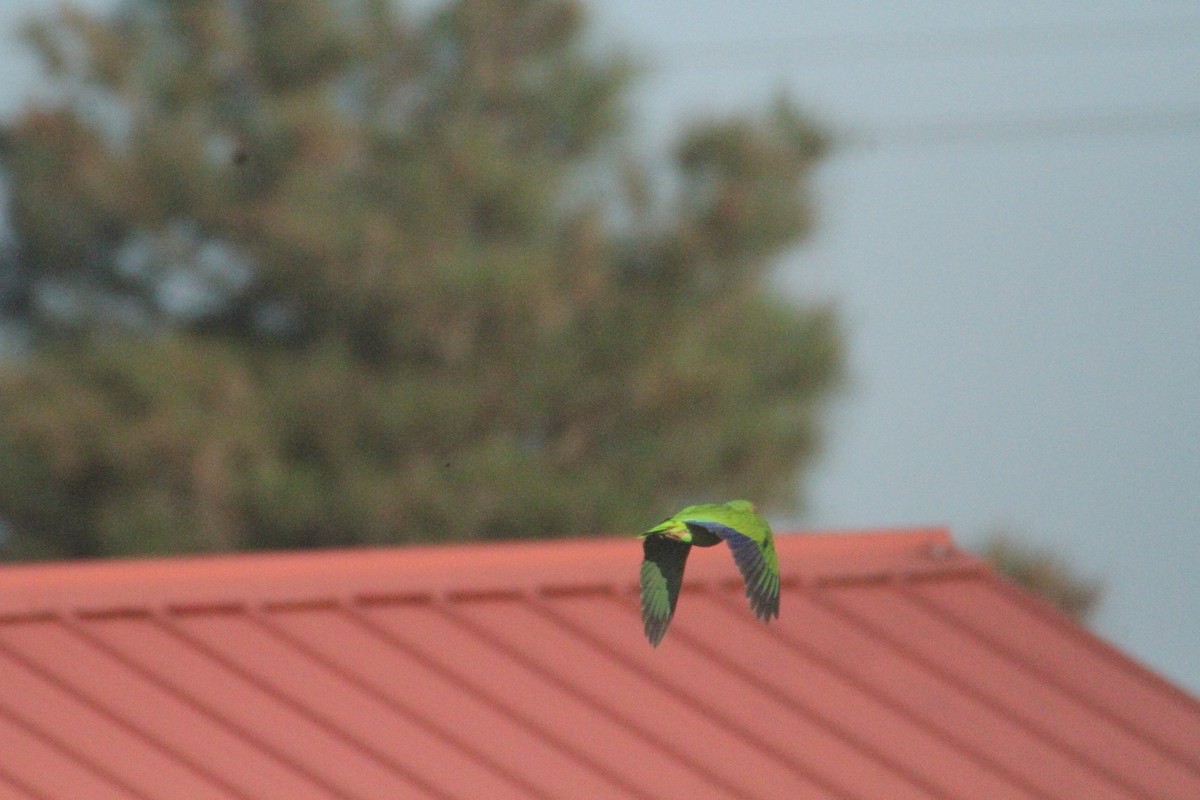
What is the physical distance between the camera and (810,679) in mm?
5230

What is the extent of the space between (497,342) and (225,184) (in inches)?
97.9

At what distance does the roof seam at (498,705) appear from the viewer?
477 centimetres

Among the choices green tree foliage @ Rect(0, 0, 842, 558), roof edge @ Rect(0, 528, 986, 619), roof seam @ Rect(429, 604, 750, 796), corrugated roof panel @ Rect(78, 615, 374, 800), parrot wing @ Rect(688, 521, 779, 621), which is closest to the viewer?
parrot wing @ Rect(688, 521, 779, 621)

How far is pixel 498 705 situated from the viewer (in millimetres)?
5000

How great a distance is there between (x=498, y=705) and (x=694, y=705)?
1.88 feet

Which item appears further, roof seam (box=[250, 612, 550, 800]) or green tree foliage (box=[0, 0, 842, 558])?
green tree foliage (box=[0, 0, 842, 558])

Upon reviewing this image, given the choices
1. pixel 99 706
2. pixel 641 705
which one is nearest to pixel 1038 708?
pixel 641 705

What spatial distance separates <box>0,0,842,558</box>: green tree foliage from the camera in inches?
508

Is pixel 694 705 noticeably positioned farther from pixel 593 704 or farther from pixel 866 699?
pixel 866 699

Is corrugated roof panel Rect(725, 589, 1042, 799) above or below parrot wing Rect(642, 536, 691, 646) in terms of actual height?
above

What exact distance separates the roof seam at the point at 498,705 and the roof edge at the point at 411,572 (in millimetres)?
121

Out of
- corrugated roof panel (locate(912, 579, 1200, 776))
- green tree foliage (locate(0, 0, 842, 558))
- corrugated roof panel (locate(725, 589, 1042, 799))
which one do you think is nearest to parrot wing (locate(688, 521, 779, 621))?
corrugated roof panel (locate(725, 589, 1042, 799))

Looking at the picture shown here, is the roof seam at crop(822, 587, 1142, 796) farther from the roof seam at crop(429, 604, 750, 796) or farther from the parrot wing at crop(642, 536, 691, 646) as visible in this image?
the parrot wing at crop(642, 536, 691, 646)

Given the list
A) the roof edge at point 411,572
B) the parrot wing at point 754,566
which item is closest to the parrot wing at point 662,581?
the parrot wing at point 754,566
